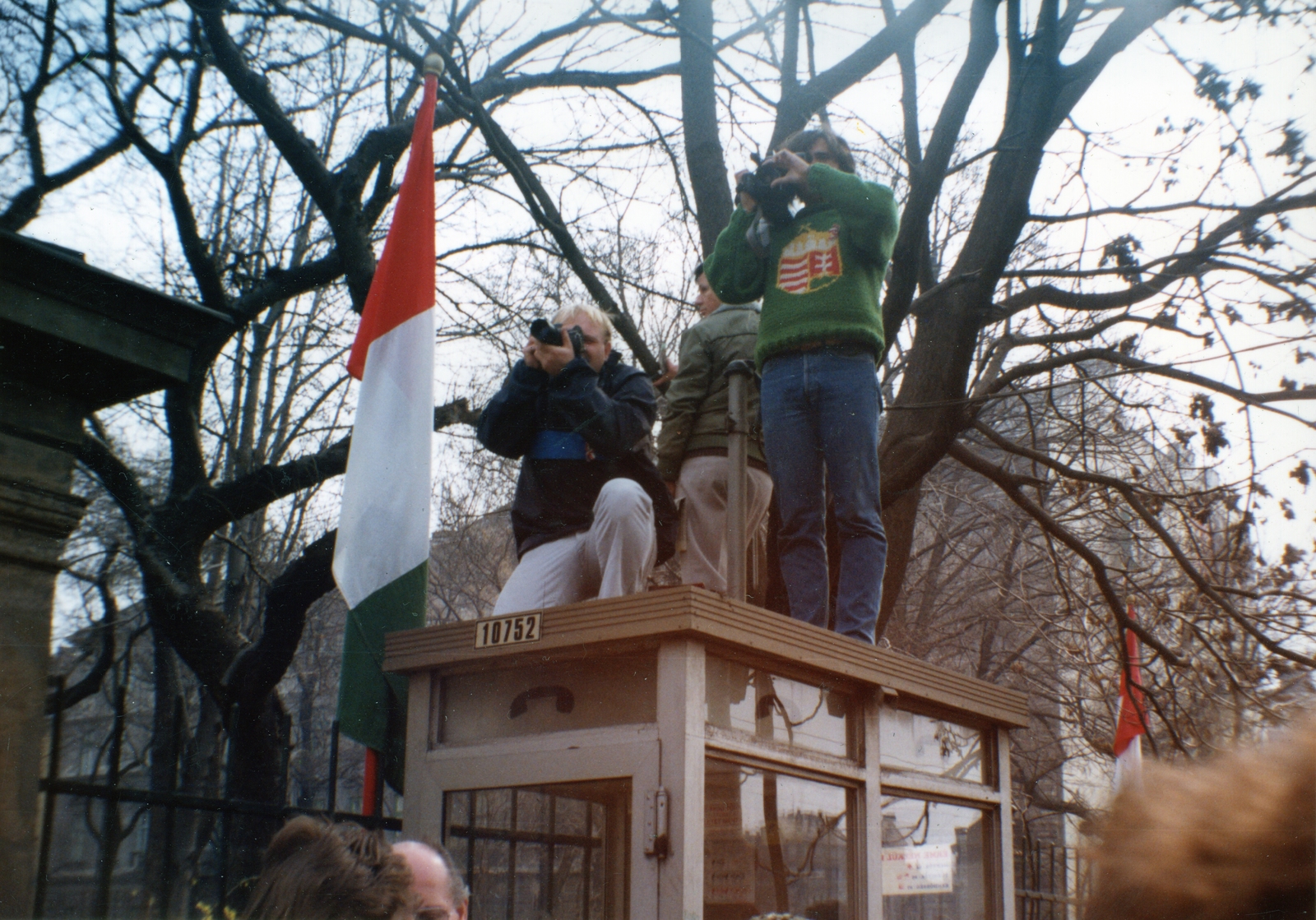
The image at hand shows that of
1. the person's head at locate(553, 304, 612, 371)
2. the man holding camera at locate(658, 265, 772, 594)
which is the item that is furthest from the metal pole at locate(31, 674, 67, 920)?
the man holding camera at locate(658, 265, 772, 594)

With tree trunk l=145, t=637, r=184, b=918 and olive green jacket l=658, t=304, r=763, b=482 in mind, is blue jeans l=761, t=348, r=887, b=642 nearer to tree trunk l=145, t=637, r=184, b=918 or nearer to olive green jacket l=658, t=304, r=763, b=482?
olive green jacket l=658, t=304, r=763, b=482

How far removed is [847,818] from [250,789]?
15.7ft

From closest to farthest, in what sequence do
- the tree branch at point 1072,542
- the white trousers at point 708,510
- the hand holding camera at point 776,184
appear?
the hand holding camera at point 776,184
the white trousers at point 708,510
the tree branch at point 1072,542

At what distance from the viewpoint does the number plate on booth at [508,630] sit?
2.85 meters

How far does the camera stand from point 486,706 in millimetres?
2959

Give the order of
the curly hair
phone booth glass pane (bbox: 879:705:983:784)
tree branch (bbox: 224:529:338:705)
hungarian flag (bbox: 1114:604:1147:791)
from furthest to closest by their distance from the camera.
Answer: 1. tree branch (bbox: 224:529:338:705)
2. hungarian flag (bbox: 1114:604:1147:791)
3. phone booth glass pane (bbox: 879:705:983:784)
4. the curly hair

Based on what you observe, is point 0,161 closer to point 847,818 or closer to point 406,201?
point 406,201

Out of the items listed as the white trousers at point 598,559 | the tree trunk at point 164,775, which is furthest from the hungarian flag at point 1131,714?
the tree trunk at point 164,775

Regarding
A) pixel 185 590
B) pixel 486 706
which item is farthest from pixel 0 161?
pixel 486 706

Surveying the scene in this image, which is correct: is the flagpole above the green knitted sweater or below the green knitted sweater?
below

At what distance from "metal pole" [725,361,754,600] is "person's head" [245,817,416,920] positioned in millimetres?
1668

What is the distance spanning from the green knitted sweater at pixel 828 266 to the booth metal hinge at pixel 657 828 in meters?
1.77

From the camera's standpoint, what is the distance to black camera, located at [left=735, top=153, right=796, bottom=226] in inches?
154

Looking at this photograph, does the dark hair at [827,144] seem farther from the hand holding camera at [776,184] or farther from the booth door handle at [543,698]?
the booth door handle at [543,698]
